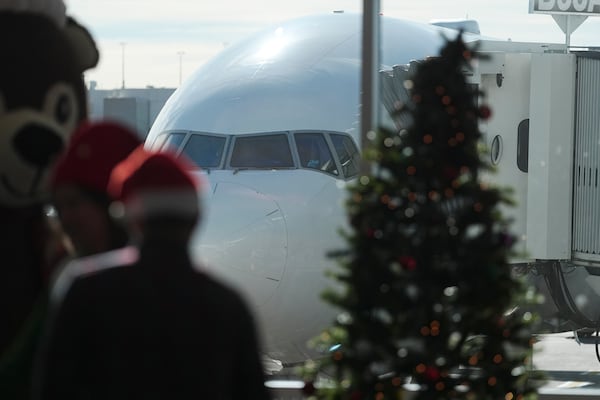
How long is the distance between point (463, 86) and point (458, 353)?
0.82m

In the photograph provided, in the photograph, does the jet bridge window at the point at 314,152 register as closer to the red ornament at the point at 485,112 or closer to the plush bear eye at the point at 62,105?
the red ornament at the point at 485,112

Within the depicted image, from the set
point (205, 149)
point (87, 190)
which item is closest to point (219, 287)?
point (87, 190)

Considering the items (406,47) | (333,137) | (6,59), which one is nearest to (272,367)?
(333,137)

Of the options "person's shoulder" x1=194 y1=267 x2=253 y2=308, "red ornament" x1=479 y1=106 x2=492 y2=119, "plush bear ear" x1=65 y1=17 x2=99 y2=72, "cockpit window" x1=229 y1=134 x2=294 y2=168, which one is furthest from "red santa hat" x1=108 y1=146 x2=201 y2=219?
"cockpit window" x1=229 y1=134 x2=294 y2=168

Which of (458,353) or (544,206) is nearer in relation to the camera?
(458,353)

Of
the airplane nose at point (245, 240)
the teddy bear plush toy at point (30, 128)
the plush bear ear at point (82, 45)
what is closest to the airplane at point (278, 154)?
the airplane nose at point (245, 240)

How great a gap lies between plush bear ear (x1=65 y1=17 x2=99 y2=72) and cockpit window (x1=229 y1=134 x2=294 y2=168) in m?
4.60

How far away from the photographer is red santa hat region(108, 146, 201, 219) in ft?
8.44

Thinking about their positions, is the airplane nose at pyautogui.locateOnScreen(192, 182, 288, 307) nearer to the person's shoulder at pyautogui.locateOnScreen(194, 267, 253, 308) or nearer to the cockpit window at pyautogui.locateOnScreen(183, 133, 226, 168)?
the cockpit window at pyautogui.locateOnScreen(183, 133, 226, 168)

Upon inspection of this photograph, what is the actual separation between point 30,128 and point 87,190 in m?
0.63

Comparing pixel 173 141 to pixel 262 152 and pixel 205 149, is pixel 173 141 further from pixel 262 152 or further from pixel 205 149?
pixel 262 152

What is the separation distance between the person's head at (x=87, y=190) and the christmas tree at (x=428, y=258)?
990 millimetres

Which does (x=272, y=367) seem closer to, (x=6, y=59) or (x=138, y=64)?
(x=138, y=64)

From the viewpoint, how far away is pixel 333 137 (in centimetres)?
870
